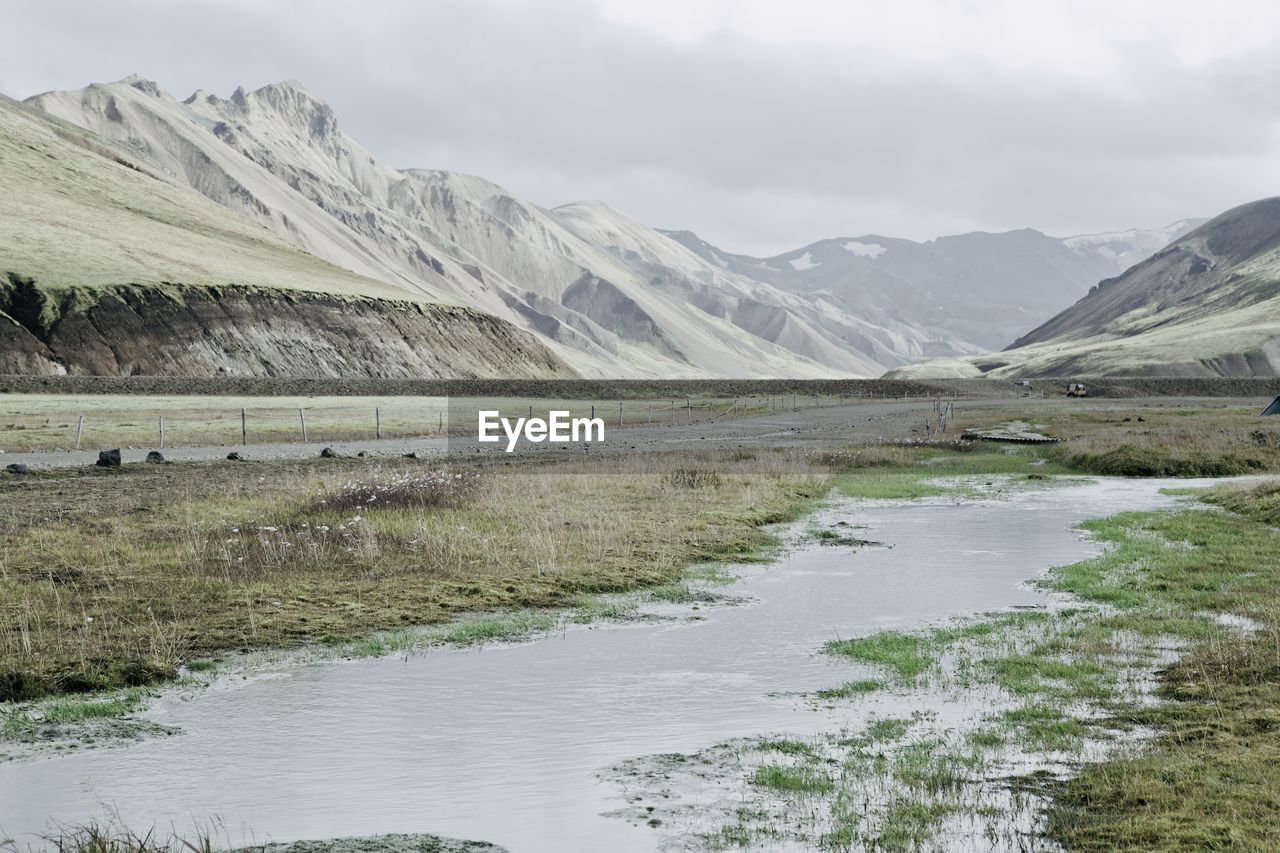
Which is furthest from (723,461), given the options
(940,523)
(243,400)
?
(243,400)

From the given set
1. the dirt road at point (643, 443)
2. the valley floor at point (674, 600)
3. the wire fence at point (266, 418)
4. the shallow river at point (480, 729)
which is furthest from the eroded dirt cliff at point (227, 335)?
the shallow river at point (480, 729)

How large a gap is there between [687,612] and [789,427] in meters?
60.0

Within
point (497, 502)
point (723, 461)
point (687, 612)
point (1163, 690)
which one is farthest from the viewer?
point (723, 461)

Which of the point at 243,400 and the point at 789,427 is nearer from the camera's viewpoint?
the point at 789,427

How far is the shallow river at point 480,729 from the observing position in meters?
10.1

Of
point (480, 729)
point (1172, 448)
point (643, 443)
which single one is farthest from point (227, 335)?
point (480, 729)

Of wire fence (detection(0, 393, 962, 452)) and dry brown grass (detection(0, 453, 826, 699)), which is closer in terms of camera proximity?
dry brown grass (detection(0, 453, 826, 699))

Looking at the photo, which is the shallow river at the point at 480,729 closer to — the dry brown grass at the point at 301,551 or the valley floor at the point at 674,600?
the valley floor at the point at 674,600

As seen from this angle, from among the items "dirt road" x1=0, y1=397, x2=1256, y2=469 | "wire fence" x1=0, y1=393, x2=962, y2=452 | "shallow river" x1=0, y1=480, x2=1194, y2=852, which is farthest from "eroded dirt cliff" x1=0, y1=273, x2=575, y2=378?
"shallow river" x1=0, y1=480, x2=1194, y2=852

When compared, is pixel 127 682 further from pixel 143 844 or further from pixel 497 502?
pixel 497 502

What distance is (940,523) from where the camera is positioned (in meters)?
31.4

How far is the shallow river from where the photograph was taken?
10.1m

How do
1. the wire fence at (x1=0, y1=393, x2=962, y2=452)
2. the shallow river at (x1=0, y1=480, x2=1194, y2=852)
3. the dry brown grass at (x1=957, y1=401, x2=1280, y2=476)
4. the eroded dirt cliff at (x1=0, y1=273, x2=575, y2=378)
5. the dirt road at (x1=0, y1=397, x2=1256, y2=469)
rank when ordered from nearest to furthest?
the shallow river at (x1=0, y1=480, x2=1194, y2=852) → the dry brown grass at (x1=957, y1=401, x2=1280, y2=476) → the dirt road at (x1=0, y1=397, x2=1256, y2=469) → the wire fence at (x1=0, y1=393, x2=962, y2=452) → the eroded dirt cliff at (x1=0, y1=273, x2=575, y2=378)

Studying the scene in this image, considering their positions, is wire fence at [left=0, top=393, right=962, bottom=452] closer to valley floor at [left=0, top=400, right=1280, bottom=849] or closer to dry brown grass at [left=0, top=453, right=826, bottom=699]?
valley floor at [left=0, top=400, right=1280, bottom=849]
